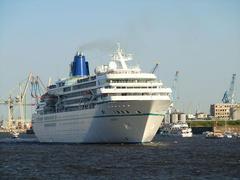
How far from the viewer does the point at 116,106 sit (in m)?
86.1

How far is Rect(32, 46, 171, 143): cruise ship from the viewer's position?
280ft

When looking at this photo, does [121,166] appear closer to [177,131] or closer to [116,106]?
[116,106]

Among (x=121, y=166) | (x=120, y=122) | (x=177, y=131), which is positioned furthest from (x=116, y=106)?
(x=177, y=131)

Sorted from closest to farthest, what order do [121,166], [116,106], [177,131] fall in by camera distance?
[121,166] < [116,106] < [177,131]

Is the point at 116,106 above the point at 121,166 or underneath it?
above

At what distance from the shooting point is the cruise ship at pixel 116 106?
8544 cm

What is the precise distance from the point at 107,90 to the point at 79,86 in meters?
11.1

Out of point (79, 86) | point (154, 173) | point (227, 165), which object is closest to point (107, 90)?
point (79, 86)

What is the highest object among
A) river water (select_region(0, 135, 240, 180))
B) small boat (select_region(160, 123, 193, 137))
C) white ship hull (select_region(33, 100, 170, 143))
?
white ship hull (select_region(33, 100, 170, 143))

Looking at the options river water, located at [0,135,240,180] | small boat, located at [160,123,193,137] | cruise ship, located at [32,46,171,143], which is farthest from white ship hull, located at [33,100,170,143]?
small boat, located at [160,123,193,137]

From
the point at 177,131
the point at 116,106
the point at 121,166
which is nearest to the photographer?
the point at 121,166

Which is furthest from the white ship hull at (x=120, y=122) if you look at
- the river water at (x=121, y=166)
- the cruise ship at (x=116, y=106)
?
the river water at (x=121, y=166)

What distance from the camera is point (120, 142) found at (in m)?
88.1

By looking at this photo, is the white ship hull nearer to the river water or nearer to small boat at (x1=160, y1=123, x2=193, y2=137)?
the river water
